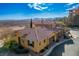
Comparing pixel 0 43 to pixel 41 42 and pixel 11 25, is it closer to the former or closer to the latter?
pixel 11 25

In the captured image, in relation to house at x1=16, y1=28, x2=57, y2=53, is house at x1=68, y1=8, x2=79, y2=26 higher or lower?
higher

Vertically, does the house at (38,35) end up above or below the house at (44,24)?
below

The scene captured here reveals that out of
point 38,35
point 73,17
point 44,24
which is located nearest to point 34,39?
point 38,35

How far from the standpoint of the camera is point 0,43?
2305 mm

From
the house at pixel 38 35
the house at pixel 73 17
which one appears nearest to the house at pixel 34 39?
the house at pixel 38 35

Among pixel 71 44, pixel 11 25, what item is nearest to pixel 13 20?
pixel 11 25

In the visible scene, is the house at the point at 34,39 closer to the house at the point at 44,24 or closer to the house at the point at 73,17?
the house at the point at 44,24

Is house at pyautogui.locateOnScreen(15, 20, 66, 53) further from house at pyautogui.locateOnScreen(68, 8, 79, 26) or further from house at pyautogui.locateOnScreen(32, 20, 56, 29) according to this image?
house at pyautogui.locateOnScreen(68, 8, 79, 26)

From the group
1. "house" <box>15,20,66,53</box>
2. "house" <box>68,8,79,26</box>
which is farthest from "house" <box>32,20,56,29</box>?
"house" <box>68,8,79,26</box>

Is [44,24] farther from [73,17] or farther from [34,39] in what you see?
[73,17]

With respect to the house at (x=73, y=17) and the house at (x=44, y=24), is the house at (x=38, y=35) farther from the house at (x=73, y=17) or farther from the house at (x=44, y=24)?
the house at (x=73, y=17)

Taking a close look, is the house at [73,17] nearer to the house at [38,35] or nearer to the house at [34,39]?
the house at [38,35]

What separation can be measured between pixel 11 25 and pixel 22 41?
186mm

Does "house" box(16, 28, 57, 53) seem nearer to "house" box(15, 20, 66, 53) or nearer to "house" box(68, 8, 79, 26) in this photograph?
"house" box(15, 20, 66, 53)
